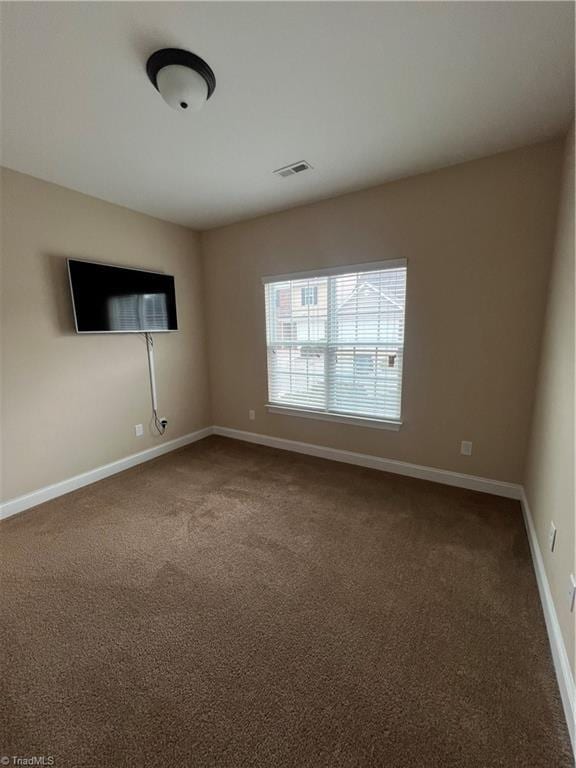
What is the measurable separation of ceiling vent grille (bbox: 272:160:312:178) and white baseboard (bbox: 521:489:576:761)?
9.72ft

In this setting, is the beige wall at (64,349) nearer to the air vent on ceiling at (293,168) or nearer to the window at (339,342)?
the window at (339,342)

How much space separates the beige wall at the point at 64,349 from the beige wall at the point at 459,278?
150 cm

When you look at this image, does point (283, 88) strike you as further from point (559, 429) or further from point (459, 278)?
point (559, 429)

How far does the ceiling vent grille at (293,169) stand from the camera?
7.51 feet

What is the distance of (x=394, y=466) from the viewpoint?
9.64 feet

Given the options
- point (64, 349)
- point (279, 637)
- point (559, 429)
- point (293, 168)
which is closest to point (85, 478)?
point (64, 349)

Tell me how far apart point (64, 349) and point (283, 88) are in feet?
8.36

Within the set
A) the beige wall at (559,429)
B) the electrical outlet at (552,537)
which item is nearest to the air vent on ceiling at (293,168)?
the beige wall at (559,429)

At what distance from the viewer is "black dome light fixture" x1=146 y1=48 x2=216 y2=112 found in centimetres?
136

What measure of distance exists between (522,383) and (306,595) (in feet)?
7.06

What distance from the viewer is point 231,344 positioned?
3.84 meters

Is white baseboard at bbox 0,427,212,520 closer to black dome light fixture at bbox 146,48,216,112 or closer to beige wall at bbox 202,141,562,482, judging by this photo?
beige wall at bbox 202,141,562,482

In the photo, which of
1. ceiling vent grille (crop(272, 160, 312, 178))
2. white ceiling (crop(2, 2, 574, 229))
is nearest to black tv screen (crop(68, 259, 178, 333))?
white ceiling (crop(2, 2, 574, 229))

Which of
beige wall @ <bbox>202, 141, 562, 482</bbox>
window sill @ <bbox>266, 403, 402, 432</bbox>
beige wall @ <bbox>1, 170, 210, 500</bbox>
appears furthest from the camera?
window sill @ <bbox>266, 403, 402, 432</bbox>
